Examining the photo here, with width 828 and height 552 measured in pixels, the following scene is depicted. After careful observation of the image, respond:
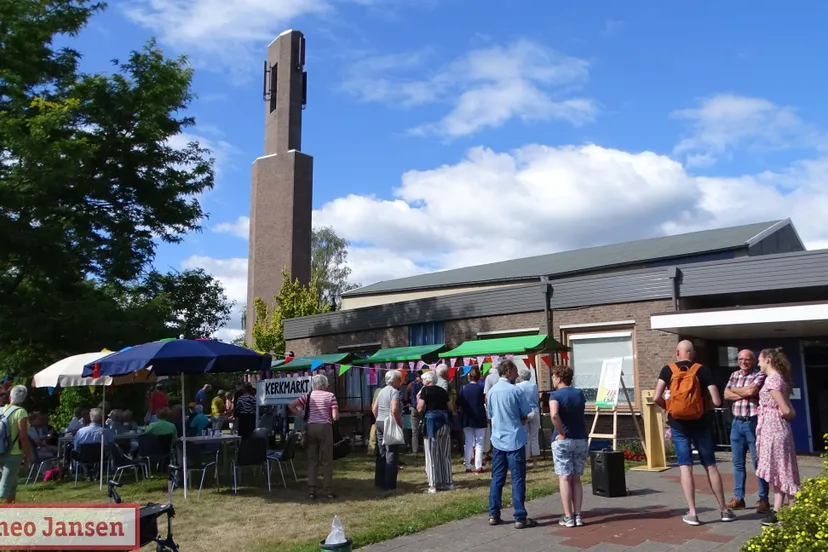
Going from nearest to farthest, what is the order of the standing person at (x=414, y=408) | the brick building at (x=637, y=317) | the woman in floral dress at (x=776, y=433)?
the woman in floral dress at (x=776, y=433) < the brick building at (x=637, y=317) < the standing person at (x=414, y=408)

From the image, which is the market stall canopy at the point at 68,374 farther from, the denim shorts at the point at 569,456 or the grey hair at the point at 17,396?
the denim shorts at the point at 569,456

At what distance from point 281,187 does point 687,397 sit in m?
31.5

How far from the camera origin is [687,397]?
261 inches

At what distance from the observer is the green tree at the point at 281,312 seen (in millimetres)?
32094

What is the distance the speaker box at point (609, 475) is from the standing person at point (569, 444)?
163cm

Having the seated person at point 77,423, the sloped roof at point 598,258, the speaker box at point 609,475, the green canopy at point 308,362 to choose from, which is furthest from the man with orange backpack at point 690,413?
the sloped roof at point 598,258

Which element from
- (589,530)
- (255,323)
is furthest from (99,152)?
(255,323)

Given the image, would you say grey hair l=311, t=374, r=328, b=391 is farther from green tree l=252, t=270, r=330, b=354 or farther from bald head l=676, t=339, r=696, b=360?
green tree l=252, t=270, r=330, b=354

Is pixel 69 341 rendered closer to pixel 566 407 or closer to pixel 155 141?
pixel 155 141

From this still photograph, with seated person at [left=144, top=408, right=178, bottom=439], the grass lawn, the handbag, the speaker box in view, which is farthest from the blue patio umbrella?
the speaker box

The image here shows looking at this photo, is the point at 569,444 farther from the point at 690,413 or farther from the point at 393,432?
the point at 393,432

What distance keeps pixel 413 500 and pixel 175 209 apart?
447 inches
